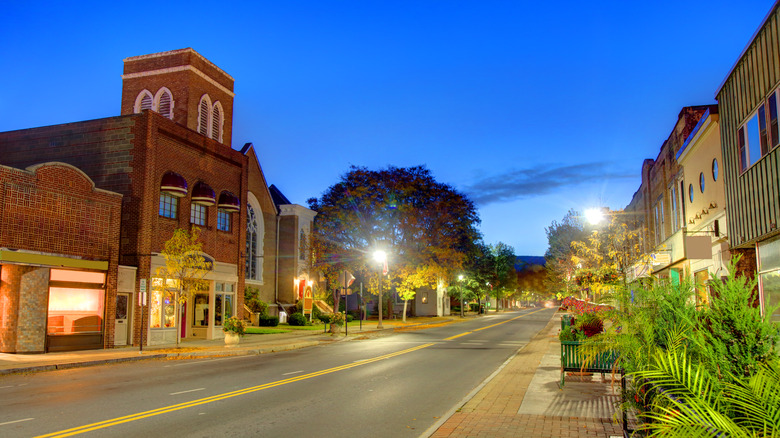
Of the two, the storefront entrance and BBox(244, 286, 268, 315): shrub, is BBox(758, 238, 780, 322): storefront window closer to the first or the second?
the storefront entrance

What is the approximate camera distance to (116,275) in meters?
23.6

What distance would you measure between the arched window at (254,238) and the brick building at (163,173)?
26.1 ft

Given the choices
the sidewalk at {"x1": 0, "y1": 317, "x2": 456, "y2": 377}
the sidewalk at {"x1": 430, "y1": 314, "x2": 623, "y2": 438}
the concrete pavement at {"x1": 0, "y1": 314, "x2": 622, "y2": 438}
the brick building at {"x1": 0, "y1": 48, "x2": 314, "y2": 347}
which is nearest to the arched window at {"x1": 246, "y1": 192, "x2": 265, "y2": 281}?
the brick building at {"x1": 0, "y1": 48, "x2": 314, "y2": 347}

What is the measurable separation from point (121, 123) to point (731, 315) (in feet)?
86.5

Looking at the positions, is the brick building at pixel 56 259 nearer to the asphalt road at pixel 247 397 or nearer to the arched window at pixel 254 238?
the asphalt road at pixel 247 397

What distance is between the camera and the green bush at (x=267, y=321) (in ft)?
131

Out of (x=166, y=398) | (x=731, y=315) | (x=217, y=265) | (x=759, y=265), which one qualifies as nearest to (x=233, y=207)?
(x=217, y=265)

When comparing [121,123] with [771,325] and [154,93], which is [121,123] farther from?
[771,325]

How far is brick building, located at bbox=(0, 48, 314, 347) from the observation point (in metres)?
25.0

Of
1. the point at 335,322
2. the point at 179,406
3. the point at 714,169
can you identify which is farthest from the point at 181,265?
the point at 714,169

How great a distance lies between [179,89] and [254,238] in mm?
13681

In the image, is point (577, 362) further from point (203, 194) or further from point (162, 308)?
point (203, 194)

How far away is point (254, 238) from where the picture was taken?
4438 cm

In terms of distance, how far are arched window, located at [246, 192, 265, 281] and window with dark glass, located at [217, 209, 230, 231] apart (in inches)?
469
